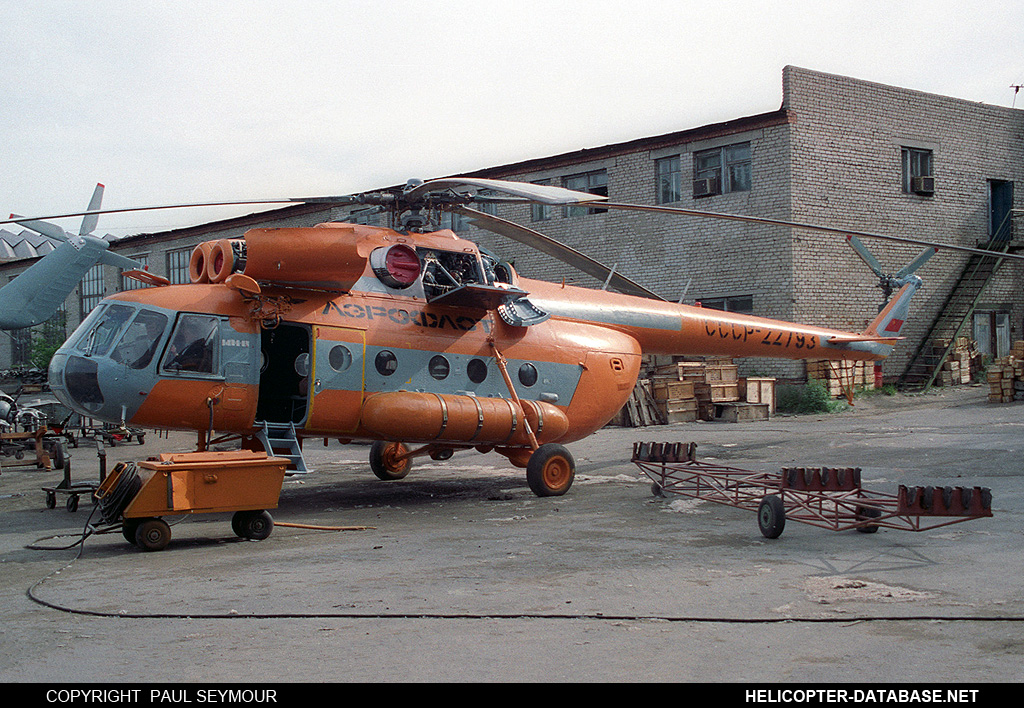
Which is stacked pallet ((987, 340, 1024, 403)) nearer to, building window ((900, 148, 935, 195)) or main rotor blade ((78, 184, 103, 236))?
building window ((900, 148, 935, 195))

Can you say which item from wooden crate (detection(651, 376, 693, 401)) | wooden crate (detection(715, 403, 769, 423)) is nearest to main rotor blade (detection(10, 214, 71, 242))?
wooden crate (detection(651, 376, 693, 401))

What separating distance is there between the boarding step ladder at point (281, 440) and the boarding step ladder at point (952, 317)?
69.0ft

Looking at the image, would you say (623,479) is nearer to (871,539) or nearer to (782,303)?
(871,539)

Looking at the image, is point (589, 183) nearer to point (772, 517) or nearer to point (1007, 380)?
point (1007, 380)

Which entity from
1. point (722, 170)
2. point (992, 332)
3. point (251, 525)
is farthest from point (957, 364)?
point (251, 525)

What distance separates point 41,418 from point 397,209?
16.7 meters

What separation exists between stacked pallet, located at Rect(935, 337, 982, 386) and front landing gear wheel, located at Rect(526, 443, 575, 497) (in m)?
18.7

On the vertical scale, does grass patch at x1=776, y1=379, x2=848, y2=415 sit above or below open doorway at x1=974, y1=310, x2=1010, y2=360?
below

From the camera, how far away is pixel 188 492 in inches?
344

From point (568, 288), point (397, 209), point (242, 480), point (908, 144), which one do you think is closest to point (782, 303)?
point (908, 144)

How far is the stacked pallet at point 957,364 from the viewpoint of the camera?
86.7 feet

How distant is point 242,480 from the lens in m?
9.03

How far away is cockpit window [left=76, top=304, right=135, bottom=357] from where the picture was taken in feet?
33.8

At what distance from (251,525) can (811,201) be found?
65.7 ft
